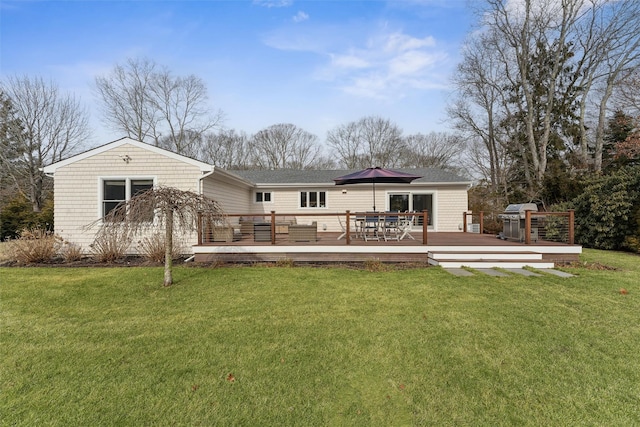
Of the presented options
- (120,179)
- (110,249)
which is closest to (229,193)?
(120,179)

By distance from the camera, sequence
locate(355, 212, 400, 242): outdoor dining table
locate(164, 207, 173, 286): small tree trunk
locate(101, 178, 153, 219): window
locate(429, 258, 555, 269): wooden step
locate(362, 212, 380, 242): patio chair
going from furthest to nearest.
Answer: locate(101, 178, 153, 219): window, locate(362, 212, 380, 242): patio chair, locate(355, 212, 400, 242): outdoor dining table, locate(429, 258, 555, 269): wooden step, locate(164, 207, 173, 286): small tree trunk

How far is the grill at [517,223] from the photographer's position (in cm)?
806

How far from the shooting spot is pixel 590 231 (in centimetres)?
1098

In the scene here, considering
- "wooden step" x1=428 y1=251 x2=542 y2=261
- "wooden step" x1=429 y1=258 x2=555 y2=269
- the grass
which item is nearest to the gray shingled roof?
"wooden step" x1=428 y1=251 x2=542 y2=261

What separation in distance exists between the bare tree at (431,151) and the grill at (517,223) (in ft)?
69.4

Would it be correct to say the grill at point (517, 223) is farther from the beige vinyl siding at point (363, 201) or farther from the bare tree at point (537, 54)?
the bare tree at point (537, 54)

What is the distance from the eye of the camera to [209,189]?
365 inches

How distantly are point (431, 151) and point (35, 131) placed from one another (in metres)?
33.1

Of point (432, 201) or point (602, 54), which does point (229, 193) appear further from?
point (602, 54)

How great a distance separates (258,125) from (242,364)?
29738 millimetres

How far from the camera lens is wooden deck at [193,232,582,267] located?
7.32 meters

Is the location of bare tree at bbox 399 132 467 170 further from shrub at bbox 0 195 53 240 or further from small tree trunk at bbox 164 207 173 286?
shrub at bbox 0 195 53 240

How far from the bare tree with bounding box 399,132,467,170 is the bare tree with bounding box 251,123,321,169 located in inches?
407

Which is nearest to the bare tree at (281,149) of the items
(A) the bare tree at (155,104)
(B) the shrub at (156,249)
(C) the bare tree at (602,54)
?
(A) the bare tree at (155,104)
